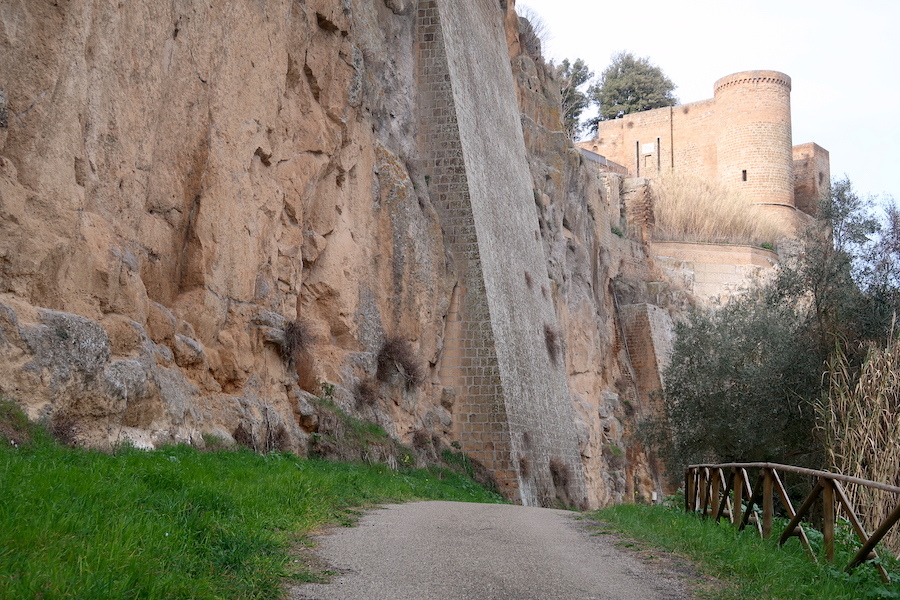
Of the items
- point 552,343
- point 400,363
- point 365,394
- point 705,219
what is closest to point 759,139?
point 705,219

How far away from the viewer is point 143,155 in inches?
413

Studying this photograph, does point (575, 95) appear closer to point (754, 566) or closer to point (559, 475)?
point (559, 475)

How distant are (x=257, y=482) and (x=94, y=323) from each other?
88.0 inches

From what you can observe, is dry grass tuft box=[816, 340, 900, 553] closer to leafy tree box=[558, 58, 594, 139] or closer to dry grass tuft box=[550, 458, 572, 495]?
dry grass tuft box=[550, 458, 572, 495]

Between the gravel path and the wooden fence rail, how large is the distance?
1165 millimetres

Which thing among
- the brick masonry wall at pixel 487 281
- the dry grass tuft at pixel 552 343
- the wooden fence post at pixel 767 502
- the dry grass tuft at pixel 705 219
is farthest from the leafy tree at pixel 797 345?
the dry grass tuft at pixel 705 219

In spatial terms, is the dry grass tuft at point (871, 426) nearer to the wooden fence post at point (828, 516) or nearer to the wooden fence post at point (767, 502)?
the wooden fence post at point (767, 502)

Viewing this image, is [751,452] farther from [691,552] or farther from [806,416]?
[691,552]

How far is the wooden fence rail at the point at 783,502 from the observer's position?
6230 mm

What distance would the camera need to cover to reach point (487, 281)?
64.8 ft

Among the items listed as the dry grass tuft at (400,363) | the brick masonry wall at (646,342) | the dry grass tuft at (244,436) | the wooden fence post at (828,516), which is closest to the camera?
the wooden fence post at (828,516)

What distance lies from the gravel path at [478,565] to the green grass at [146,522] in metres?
0.36

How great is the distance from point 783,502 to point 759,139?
4366 centimetres

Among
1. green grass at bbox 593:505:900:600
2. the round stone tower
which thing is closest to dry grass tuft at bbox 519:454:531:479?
green grass at bbox 593:505:900:600
